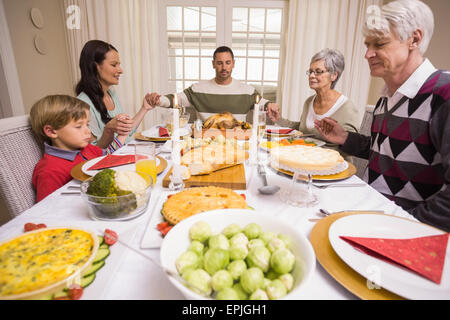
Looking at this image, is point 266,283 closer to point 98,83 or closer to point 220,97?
point 98,83

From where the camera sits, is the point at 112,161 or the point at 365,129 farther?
the point at 365,129

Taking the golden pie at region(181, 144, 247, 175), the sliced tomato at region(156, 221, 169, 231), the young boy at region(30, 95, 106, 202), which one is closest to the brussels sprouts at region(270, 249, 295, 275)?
the sliced tomato at region(156, 221, 169, 231)

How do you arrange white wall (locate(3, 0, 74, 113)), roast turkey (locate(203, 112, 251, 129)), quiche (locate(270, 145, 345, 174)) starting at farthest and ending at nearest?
1. white wall (locate(3, 0, 74, 113))
2. roast turkey (locate(203, 112, 251, 129))
3. quiche (locate(270, 145, 345, 174))

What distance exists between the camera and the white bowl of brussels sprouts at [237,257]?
1.51ft

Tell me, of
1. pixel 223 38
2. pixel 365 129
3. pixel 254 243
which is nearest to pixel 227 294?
pixel 254 243

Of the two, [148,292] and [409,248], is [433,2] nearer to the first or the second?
[409,248]

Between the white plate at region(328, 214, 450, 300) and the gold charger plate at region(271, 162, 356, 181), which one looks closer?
the white plate at region(328, 214, 450, 300)

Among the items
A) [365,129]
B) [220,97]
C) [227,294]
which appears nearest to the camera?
[227,294]

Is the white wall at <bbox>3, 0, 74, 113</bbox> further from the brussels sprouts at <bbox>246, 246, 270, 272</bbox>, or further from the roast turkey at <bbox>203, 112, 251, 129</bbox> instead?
the brussels sprouts at <bbox>246, 246, 270, 272</bbox>

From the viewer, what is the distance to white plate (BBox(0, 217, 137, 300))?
49 centimetres

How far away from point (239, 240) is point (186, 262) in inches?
4.8

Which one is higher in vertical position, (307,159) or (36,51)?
(36,51)

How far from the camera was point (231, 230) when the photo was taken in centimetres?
61

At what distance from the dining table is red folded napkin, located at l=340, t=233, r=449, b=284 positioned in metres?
0.12
